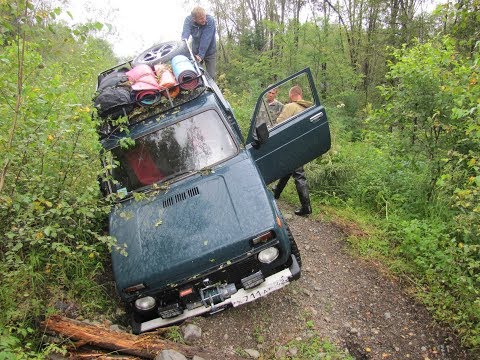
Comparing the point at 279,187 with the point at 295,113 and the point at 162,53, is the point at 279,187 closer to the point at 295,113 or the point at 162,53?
the point at 295,113

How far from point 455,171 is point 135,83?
3.98 m

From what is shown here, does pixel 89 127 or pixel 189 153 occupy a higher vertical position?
pixel 89 127

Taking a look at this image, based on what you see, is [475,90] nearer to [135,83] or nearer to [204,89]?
[204,89]

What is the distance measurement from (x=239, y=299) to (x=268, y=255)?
1.54 ft

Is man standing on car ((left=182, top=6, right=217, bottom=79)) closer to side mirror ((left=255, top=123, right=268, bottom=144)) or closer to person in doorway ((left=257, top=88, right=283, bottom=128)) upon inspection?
person in doorway ((left=257, top=88, right=283, bottom=128))

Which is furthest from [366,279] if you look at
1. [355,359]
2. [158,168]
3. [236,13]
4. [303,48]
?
[236,13]

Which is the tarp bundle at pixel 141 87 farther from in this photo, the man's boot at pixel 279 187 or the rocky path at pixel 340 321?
the rocky path at pixel 340 321

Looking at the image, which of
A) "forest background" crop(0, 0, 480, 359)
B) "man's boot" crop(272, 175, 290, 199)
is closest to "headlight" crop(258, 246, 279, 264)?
"forest background" crop(0, 0, 480, 359)

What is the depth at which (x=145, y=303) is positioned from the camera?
10.7 feet

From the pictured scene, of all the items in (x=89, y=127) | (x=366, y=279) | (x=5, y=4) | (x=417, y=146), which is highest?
(x=5, y=4)

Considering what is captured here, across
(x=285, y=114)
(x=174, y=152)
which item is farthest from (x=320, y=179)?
(x=174, y=152)

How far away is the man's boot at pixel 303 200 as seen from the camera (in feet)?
17.8

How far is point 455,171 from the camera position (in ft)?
14.6

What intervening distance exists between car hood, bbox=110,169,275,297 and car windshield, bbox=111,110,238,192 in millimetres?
262
